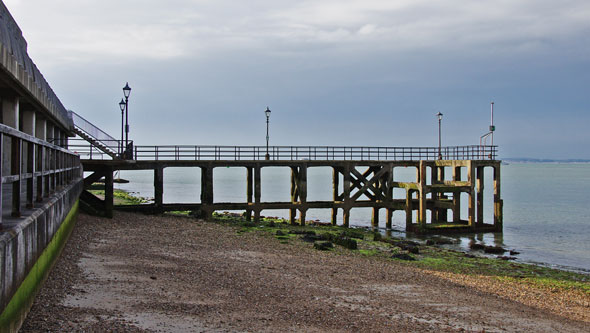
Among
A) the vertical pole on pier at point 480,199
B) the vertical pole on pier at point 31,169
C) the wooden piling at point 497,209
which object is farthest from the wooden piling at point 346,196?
the vertical pole on pier at point 31,169

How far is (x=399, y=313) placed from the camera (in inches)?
422

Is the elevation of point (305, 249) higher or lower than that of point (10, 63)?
lower

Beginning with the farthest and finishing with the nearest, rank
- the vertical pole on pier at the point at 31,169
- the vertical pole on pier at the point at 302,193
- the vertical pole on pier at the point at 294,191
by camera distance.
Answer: the vertical pole on pier at the point at 294,191 → the vertical pole on pier at the point at 302,193 → the vertical pole on pier at the point at 31,169

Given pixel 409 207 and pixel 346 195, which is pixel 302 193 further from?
pixel 409 207

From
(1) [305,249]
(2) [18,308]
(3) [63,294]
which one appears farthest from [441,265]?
(2) [18,308]

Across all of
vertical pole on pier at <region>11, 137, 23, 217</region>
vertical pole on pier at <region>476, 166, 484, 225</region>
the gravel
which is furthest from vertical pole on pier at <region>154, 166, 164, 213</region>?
vertical pole on pier at <region>11, 137, 23, 217</region>

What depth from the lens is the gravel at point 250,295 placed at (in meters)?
8.60

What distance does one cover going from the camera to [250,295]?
10898mm

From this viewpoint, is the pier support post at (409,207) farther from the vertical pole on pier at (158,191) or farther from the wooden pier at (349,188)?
the vertical pole on pier at (158,191)

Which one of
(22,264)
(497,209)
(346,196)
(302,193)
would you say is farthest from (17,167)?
(497,209)

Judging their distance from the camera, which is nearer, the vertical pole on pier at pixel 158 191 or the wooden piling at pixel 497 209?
the vertical pole on pier at pixel 158 191

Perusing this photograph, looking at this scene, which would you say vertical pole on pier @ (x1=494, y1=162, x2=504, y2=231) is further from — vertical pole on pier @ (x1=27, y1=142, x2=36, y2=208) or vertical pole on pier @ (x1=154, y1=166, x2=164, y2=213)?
vertical pole on pier @ (x1=27, y1=142, x2=36, y2=208)

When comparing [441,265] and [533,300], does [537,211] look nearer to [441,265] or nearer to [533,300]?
[441,265]

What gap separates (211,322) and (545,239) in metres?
30.0
